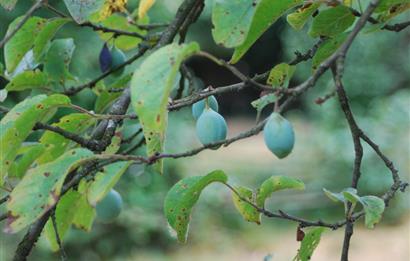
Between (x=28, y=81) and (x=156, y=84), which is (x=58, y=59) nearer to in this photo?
(x=28, y=81)

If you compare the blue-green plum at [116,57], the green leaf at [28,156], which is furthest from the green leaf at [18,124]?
the blue-green plum at [116,57]

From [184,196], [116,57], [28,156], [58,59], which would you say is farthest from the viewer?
[116,57]

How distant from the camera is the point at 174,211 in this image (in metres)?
0.81

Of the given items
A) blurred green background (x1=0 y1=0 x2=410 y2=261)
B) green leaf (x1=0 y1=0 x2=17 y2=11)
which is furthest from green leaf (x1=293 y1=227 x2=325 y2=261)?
blurred green background (x1=0 y1=0 x2=410 y2=261)

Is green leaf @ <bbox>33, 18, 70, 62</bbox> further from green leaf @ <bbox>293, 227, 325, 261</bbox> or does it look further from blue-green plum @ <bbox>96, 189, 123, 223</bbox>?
green leaf @ <bbox>293, 227, 325, 261</bbox>

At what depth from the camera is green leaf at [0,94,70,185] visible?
69cm

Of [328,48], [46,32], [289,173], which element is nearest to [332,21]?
[328,48]

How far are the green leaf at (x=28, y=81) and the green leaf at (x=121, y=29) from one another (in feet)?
0.86

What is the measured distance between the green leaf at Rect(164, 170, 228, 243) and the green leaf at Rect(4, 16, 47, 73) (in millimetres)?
345

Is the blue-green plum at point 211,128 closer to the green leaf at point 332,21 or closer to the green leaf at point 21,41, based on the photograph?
the green leaf at point 332,21

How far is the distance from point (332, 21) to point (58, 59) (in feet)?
1.63

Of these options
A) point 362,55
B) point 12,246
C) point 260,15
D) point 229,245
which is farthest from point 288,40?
point 260,15

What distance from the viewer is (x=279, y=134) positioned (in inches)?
26.9

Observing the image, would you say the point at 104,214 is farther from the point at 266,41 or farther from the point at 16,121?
the point at 266,41
